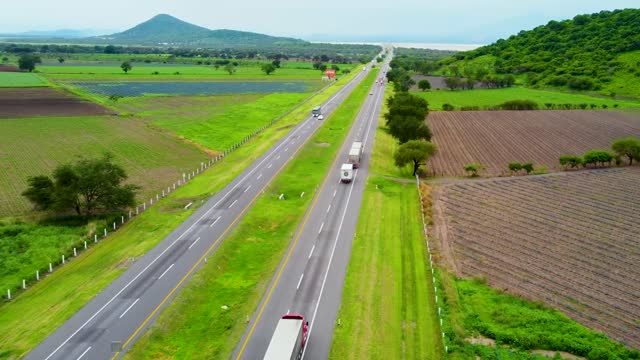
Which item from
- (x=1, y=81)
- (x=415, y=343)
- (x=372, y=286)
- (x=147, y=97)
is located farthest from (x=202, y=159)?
(x=1, y=81)

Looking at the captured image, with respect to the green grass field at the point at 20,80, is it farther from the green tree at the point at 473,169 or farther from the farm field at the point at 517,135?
the green tree at the point at 473,169

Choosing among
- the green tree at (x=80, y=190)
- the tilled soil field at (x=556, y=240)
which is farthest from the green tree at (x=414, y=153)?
the green tree at (x=80, y=190)

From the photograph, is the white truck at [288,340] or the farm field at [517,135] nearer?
the white truck at [288,340]

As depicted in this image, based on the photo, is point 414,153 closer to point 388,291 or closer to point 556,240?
point 556,240

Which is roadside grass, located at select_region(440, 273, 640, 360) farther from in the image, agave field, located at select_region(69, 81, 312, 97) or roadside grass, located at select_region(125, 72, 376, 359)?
agave field, located at select_region(69, 81, 312, 97)

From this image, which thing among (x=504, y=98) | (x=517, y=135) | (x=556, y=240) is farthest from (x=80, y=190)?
(x=504, y=98)

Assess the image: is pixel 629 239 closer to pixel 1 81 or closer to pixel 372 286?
pixel 372 286
